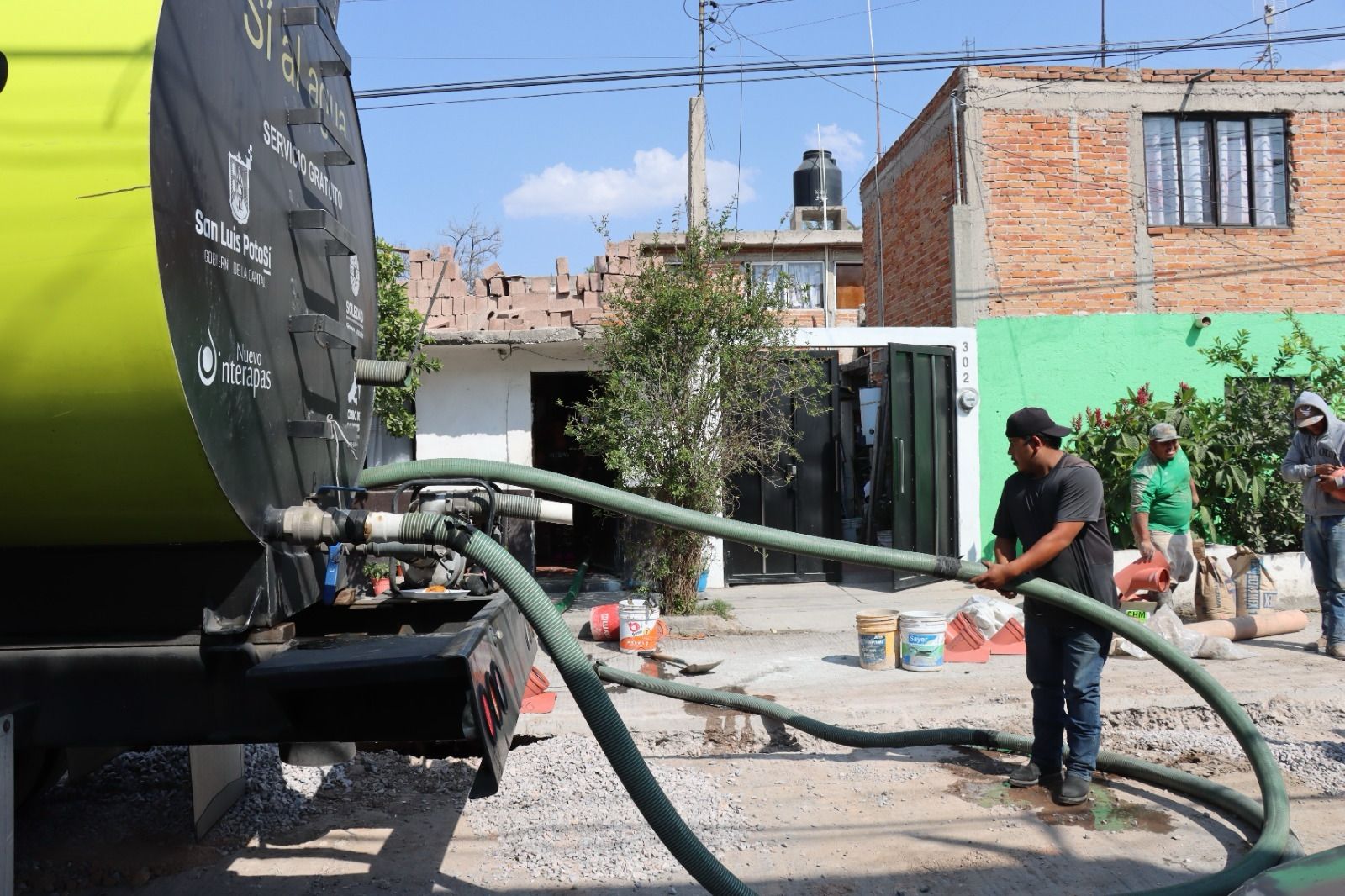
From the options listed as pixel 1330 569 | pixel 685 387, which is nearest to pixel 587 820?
pixel 685 387

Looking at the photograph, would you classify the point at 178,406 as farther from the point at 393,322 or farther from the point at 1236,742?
the point at 393,322

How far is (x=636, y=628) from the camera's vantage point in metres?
8.00

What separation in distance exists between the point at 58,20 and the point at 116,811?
3.57 meters

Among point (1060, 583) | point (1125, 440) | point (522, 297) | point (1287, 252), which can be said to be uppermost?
point (1287, 252)

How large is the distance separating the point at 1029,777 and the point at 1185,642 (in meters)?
3.08

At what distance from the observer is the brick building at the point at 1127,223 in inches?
463

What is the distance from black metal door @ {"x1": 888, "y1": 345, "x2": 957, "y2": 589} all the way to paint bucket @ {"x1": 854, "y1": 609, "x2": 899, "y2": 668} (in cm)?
377

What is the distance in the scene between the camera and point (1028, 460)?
4555 mm

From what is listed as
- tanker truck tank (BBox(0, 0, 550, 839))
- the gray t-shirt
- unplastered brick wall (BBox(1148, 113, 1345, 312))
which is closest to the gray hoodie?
the gray t-shirt

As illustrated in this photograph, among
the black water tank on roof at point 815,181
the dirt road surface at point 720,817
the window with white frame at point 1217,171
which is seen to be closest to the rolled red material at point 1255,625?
the dirt road surface at point 720,817

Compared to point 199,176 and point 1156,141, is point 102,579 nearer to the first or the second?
point 199,176

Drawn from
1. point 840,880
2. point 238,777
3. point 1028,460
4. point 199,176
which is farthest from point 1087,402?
point 199,176

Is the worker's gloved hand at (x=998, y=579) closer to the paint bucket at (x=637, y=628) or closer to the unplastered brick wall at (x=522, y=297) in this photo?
the paint bucket at (x=637, y=628)

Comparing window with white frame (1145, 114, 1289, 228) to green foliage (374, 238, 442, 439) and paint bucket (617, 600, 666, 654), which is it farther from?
green foliage (374, 238, 442, 439)
